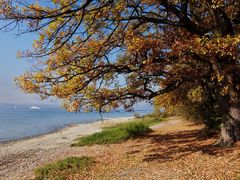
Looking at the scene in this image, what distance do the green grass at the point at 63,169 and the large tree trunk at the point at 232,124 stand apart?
6.04 meters

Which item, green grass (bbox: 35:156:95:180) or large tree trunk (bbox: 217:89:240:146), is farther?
large tree trunk (bbox: 217:89:240:146)

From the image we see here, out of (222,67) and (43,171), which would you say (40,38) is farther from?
(222,67)

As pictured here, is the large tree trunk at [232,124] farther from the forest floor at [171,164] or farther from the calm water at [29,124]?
the calm water at [29,124]

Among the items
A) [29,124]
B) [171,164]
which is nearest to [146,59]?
[171,164]

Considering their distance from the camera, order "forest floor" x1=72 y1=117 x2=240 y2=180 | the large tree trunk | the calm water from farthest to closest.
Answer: the calm water, the large tree trunk, "forest floor" x1=72 y1=117 x2=240 y2=180

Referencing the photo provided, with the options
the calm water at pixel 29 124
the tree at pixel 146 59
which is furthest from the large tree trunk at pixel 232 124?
the calm water at pixel 29 124

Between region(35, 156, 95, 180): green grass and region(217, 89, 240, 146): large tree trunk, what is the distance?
19.8 feet

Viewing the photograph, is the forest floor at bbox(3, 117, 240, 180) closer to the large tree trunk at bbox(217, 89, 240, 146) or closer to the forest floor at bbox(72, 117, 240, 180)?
the forest floor at bbox(72, 117, 240, 180)

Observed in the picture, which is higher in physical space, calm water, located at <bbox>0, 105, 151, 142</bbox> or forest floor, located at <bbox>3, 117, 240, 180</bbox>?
calm water, located at <bbox>0, 105, 151, 142</bbox>

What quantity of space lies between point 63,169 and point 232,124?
763cm

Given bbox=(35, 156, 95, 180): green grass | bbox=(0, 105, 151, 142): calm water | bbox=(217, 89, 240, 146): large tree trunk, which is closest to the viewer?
bbox=(35, 156, 95, 180): green grass

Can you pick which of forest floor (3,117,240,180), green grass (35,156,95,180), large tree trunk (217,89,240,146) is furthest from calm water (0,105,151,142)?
large tree trunk (217,89,240,146)

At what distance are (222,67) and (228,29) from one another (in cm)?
175

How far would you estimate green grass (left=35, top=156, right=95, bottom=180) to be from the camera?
12.4 m
